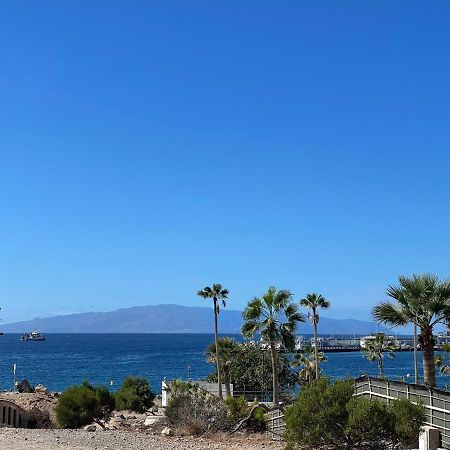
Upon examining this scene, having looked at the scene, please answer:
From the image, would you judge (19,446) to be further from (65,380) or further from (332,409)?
(65,380)

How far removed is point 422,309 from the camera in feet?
84.9

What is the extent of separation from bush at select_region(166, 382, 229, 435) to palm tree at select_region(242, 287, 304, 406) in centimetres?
896

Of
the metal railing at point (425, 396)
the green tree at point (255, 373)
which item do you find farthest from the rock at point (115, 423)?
the green tree at point (255, 373)

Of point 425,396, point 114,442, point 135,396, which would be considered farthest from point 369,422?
point 135,396

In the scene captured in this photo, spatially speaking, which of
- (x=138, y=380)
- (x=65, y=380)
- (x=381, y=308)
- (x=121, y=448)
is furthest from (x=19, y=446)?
(x=65, y=380)

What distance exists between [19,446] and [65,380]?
3852 inches

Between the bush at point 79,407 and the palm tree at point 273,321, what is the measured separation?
10115mm

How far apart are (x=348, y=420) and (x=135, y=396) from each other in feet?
94.1

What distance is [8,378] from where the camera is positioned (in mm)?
115312

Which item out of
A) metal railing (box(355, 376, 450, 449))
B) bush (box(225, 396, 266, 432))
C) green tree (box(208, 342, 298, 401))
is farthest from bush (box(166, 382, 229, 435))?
green tree (box(208, 342, 298, 401))

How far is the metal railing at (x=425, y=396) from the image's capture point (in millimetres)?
21375

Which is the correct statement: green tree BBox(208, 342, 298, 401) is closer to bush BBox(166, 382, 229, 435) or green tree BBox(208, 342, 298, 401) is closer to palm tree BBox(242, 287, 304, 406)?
palm tree BBox(242, 287, 304, 406)

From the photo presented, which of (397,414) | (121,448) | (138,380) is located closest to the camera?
(397,414)

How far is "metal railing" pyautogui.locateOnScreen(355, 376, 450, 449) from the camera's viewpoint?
21.4 metres
